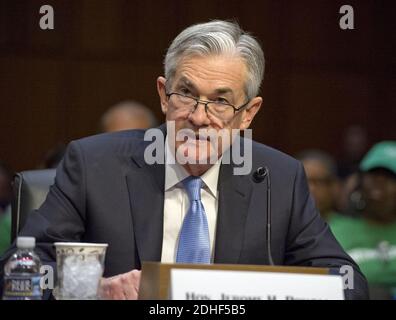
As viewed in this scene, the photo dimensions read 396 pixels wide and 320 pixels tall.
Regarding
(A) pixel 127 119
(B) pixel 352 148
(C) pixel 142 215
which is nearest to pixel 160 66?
(A) pixel 127 119

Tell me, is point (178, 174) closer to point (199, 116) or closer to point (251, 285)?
point (199, 116)

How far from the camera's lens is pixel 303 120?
7.21 meters

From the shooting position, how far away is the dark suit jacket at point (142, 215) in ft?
8.94

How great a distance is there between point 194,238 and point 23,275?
0.70m

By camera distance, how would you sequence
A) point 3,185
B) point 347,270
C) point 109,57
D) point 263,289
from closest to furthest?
point 263,289 → point 347,270 → point 3,185 → point 109,57

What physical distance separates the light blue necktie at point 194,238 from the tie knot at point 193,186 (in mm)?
40

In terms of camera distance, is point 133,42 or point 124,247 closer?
point 124,247

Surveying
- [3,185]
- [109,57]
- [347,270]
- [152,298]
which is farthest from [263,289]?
[109,57]

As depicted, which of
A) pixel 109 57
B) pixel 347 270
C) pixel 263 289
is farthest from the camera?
pixel 109 57

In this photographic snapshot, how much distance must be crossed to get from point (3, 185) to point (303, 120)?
2.66 m

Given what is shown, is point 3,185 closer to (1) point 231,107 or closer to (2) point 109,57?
(2) point 109,57

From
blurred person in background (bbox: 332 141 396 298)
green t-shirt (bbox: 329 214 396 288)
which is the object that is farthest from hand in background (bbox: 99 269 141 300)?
green t-shirt (bbox: 329 214 396 288)

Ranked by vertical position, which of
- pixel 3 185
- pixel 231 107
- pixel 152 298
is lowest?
pixel 3 185

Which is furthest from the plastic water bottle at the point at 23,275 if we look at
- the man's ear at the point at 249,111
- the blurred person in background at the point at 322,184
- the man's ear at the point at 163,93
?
the blurred person in background at the point at 322,184
